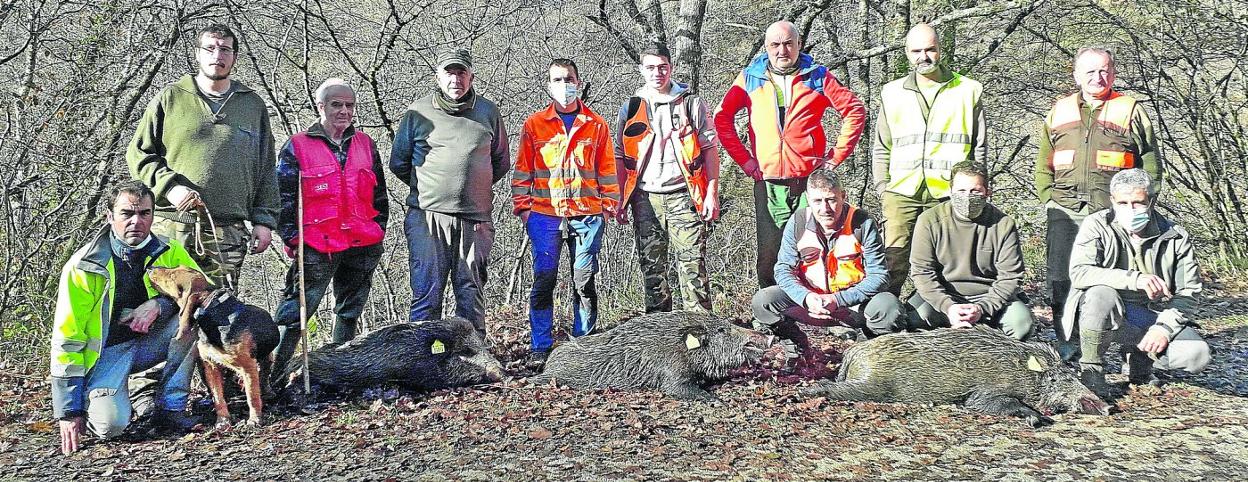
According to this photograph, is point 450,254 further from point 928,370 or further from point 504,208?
point 504,208

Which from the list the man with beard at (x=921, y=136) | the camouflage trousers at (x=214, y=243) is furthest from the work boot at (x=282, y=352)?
the man with beard at (x=921, y=136)

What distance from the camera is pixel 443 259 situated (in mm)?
5473

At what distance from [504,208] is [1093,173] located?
6.00 meters

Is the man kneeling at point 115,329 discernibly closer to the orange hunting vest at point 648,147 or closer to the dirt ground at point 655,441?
the dirt ground at point 655,441

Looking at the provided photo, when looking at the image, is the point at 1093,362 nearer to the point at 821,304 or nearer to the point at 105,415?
the point at 821,304

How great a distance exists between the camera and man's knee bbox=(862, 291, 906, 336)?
516 centimetres

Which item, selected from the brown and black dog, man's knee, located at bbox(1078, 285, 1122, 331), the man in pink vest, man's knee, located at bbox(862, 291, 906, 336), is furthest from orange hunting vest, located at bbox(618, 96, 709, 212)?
the brown and black dog

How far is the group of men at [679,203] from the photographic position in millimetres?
4832

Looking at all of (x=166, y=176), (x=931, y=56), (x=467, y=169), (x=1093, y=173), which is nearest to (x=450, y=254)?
(x=467, y=169)

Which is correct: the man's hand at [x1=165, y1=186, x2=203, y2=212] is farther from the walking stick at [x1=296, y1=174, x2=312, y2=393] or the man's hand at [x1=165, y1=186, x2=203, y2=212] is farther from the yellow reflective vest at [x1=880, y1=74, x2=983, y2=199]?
the yellow reflective vest at [x1=880, y1=74, x2=983, y2=199]

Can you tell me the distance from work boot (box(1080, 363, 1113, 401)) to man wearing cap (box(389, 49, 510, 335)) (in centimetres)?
363

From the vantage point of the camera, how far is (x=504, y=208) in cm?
967

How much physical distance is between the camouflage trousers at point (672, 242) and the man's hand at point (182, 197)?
8.66 feet

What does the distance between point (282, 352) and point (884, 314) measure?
3570 millimetres
